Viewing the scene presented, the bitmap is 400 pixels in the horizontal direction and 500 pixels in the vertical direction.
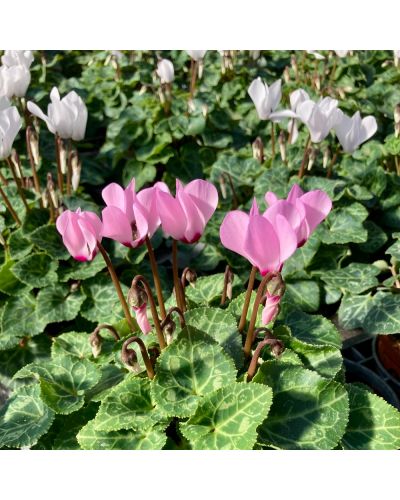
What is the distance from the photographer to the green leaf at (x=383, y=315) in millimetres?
2124

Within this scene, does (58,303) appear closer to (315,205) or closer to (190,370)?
(190,370)

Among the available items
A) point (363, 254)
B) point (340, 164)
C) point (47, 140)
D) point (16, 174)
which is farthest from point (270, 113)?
point (47, 140)

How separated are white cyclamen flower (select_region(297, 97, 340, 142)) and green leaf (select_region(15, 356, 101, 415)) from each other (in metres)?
1.31

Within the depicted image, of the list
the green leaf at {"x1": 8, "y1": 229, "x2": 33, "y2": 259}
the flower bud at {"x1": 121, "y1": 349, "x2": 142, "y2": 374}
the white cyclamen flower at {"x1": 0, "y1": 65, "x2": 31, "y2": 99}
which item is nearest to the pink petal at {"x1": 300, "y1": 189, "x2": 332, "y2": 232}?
the flower bud at {"x1": 121, "y1": 349, "x2": 142, "y2": 374}

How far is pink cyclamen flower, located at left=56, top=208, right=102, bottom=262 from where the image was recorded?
54.6 inches

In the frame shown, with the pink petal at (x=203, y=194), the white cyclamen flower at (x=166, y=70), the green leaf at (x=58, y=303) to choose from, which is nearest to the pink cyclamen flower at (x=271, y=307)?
the pink petal at (x=203, y=194)

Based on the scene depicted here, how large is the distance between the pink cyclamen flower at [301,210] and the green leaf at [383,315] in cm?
93

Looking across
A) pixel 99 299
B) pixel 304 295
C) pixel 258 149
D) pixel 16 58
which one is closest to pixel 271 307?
pixel 304 295

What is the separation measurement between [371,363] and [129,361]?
133cm

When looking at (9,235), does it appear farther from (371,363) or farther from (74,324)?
(371,363)

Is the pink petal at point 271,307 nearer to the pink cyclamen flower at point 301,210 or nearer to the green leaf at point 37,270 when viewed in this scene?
the pink cyclamen flower at point 301,210

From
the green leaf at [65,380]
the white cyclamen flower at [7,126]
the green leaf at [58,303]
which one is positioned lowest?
the green leaf at [58,303]

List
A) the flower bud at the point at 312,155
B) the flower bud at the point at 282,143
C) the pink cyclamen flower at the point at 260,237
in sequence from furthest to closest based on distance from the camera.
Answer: the flower bud at the point at 282,143, the flower bud at the point at 312,155, the pink cyclamen flower at the point at 260,237

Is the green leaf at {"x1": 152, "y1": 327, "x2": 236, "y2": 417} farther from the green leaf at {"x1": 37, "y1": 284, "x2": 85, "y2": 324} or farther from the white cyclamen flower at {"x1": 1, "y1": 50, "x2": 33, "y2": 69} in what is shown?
the white cyclamen flower at {"x1": 1, "y1": 50, "x2": 33, "y2": 69}
